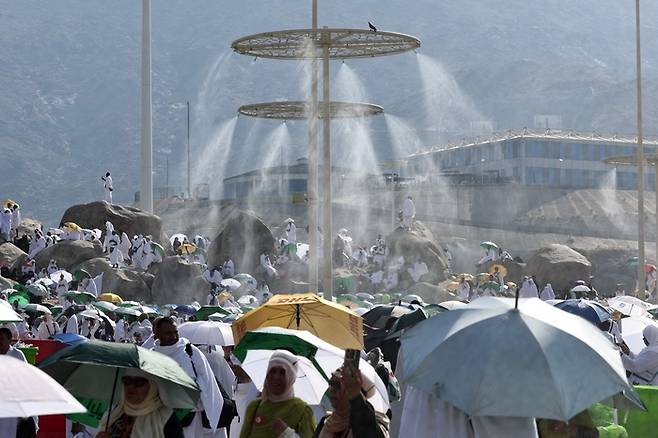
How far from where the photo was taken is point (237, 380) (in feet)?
34.2

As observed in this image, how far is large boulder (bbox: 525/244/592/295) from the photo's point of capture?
4528 centimetres

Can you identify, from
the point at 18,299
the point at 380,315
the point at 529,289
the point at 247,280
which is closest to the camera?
the point at 380,315

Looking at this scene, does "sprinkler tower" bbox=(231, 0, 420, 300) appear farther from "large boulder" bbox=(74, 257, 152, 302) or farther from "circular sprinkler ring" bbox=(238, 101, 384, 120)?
"large boulder" bbox=(74, 257, 152, 302)

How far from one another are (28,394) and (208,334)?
5308mm

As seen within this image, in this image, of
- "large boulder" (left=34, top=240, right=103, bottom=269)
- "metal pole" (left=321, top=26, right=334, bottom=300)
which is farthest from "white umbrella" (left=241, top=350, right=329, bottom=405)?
"large boulder" (left=34, top=240, right=103, bottom=269)

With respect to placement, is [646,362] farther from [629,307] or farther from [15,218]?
[15,218]

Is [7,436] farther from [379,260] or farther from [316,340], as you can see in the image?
[379,260]

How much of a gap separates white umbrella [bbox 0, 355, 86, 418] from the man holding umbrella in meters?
2.74

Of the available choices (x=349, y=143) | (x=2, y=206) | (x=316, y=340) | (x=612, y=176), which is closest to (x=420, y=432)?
(x=316, y=340)

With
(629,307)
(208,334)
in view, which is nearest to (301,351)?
(208,334)

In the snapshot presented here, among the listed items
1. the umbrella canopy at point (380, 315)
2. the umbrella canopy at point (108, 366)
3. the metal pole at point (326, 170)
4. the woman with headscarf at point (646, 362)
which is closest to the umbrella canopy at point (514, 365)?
the umbrella canopy at point (108, 366)

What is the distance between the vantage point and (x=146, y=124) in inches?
2030

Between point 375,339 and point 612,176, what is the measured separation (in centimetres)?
8078

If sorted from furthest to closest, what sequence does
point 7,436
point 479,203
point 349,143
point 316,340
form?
1. point 349,143
2. point 479,203
3. point 316,340
4. point 7,436
